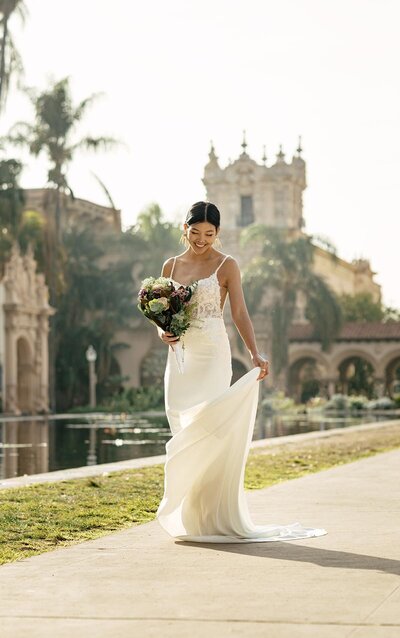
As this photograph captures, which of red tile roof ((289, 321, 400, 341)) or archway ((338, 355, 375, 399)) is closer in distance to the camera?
red tile roof ((289, 321, 400, 341))

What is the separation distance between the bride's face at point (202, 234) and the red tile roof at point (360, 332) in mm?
59721

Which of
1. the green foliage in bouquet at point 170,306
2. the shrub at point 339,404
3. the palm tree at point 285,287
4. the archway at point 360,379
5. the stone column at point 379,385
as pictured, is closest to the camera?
the green foliage in bouquet at point 170,306

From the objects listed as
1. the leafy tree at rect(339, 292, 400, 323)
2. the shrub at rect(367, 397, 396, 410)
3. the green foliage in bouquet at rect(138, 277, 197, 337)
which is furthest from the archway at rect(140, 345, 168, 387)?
the green foliage in bouquet at rect(138, 277, 197, 337)

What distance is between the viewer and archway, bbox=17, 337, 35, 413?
1905 inches

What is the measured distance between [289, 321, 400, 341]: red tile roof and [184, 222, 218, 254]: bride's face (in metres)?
59.7

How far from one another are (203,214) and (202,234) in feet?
0.40

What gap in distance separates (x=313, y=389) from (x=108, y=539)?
2963 inches

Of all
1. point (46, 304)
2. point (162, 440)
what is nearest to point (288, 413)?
point (46, 304)

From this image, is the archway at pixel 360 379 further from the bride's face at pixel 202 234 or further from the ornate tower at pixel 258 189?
the bride's face at pixel 202 234

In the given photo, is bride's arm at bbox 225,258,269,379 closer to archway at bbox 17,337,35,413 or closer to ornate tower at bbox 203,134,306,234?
archway at bbox 17,337,35,413

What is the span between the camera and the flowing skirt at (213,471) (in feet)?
24.9

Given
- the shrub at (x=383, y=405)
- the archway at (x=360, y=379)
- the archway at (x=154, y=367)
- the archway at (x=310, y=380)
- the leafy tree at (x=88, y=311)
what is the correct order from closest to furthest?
the shrub at (x=383, y=405) → the leafy tree at (x=88, y=311) → the archway at (x=154, y=367) → the archway at (x=360, y=379) → the archway at (x=310, y=380)

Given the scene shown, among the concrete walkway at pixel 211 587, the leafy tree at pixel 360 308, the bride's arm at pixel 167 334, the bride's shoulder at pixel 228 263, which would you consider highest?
the leafy tree at pixel 360 308

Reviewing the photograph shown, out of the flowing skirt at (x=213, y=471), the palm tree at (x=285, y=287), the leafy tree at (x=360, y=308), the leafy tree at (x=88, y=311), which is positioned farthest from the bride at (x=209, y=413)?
the leafy tree at (x=360, y=308)
